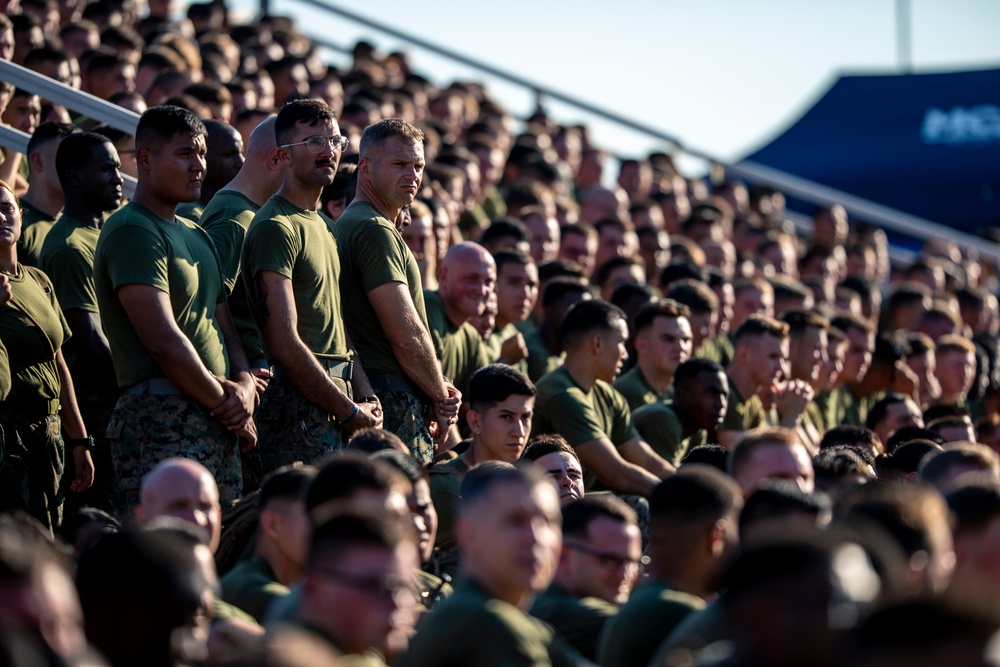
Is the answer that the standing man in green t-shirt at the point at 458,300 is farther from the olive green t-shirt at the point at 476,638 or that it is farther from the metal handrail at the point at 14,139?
the olive green t-shirt at the point at 476,638

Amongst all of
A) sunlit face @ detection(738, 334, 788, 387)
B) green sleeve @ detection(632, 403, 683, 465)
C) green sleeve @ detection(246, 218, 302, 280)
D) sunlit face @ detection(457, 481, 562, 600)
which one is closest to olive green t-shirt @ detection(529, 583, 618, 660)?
sunlit face @ detection(457, 481, 562, 600)

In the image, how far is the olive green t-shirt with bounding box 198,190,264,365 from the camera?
7.20 metres

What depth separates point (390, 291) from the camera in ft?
23.4

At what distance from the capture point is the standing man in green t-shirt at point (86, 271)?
7.45 m

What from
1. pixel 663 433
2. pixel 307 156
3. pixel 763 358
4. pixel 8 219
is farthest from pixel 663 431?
pixel 8 219

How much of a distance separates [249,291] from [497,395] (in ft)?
4.72

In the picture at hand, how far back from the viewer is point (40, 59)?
10586mm

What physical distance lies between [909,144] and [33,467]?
20110mm

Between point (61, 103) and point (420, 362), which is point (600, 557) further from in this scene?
point (61, 103)

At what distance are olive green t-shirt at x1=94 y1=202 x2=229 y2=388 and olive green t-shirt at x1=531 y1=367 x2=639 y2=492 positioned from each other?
2602mm

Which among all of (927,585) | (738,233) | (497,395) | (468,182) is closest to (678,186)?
(738,233)

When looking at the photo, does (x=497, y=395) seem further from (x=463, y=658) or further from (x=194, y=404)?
(x=463, y=658)

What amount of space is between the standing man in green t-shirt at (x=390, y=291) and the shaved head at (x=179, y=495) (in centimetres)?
183

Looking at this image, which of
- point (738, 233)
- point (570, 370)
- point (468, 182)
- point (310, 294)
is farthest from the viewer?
point (738, 233)
